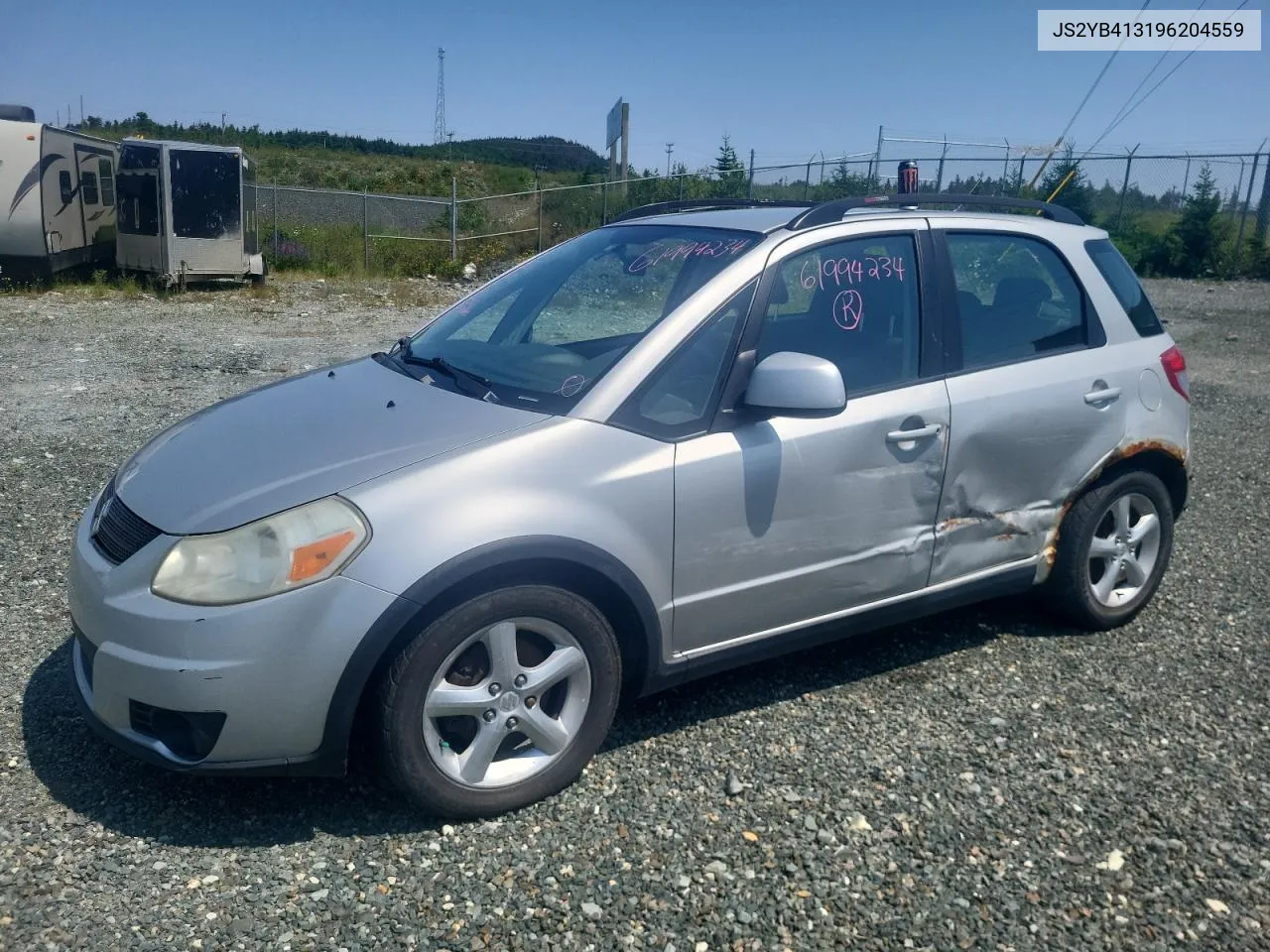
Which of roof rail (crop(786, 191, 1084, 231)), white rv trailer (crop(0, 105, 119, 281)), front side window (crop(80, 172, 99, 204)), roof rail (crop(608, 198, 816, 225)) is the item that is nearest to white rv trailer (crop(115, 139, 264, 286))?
front side window (crop(80, 172, 99, 204))

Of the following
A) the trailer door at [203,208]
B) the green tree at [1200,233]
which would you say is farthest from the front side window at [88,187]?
the green tree at [1200,233]

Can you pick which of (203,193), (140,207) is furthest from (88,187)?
(203,193)

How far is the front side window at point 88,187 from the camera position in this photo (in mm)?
16984

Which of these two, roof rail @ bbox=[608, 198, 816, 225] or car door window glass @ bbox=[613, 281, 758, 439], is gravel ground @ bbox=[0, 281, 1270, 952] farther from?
roof rail @ bbox=[608, 198, 816, 225]

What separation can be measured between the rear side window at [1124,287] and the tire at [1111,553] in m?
0.67

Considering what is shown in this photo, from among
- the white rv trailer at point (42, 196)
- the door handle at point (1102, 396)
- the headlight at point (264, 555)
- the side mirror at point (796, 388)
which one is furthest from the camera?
the white rv trailer at point (42, 196)

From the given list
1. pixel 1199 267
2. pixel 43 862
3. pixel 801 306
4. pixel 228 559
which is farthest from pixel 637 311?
pixel 1199 267

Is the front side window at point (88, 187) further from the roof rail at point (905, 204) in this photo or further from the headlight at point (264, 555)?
the headlight at point (264, 555)

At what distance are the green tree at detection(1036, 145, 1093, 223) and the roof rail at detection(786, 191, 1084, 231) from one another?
19991 mm

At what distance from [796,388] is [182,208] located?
15710 mm

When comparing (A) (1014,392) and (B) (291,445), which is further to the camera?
(A) (1014,392)

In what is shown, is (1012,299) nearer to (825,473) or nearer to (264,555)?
(825,473)

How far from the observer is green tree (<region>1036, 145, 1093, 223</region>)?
23.2m

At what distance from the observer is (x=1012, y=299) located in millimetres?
4359
